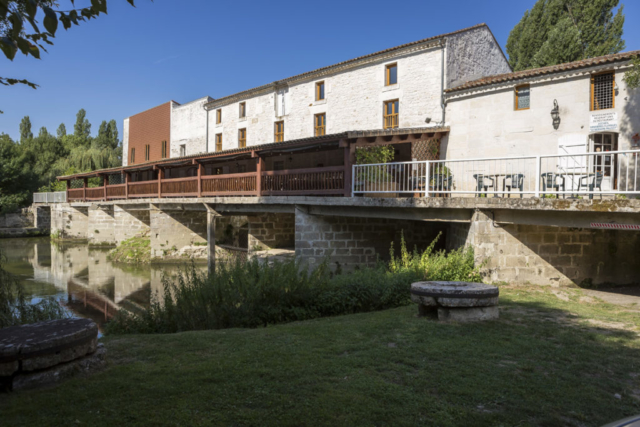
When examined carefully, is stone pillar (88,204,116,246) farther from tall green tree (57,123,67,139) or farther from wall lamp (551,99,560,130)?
tall green tree (57,123,67,139)

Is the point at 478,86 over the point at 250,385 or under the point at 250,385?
over

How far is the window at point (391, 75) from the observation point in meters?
20.2

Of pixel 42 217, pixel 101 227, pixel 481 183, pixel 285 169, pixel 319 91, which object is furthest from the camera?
pixel 42 217

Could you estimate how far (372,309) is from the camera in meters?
8.18

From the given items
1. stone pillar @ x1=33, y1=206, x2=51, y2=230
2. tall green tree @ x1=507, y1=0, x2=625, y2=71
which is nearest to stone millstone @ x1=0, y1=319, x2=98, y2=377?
tall green tree @ x1=507, y1=0, x2=625, y2=71

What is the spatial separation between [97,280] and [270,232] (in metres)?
7.66

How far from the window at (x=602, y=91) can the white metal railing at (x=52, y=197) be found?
35663mm

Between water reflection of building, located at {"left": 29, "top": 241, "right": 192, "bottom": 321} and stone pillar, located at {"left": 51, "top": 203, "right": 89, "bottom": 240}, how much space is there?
280 inches

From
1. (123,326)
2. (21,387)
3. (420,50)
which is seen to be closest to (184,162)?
(420,50)

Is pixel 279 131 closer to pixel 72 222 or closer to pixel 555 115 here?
pixel 555 115

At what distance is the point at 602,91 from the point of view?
1455 cm

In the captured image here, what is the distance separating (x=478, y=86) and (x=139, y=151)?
27791 mm

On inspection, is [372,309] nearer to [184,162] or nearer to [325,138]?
[325,138]

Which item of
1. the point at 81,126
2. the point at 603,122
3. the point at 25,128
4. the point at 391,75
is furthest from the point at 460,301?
the point at 25,128
